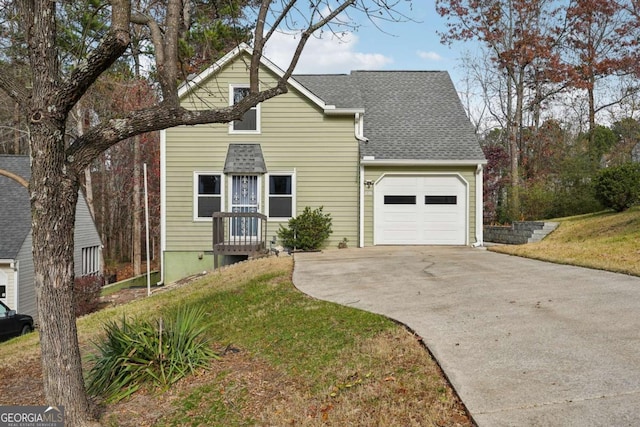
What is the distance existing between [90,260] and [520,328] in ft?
70.1

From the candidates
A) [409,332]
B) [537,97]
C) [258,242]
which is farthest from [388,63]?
[409,332]

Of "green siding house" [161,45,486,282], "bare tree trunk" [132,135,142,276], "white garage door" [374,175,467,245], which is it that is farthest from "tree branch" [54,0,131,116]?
"bare tree trunk" [132,135,142,276]

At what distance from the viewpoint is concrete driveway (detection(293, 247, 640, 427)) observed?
3529mm

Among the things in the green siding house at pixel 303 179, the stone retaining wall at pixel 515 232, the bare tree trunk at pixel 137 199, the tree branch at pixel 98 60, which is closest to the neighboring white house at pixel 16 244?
the bare tree trunk at pixel 137 199

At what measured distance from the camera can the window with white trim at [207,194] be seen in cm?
1446

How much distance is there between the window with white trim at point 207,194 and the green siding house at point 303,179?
0.10 ft

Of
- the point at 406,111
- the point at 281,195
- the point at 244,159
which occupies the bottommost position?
the point at 281,195

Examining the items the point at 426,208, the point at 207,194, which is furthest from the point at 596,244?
the point at 207,194

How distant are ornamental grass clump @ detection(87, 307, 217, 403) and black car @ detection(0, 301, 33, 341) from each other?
26.0 ft

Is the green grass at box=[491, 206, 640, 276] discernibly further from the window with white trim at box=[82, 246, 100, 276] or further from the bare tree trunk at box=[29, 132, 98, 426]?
the window with white trim at box=[82, 246, 100, 276]

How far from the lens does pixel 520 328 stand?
5.20m

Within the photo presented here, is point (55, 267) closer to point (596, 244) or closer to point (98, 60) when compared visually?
point (98, 60)

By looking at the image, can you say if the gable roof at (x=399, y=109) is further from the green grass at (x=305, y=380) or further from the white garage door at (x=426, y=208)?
the green grass at (x=305, y=380)

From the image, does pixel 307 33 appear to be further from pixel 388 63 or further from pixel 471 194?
pixel 388 63
